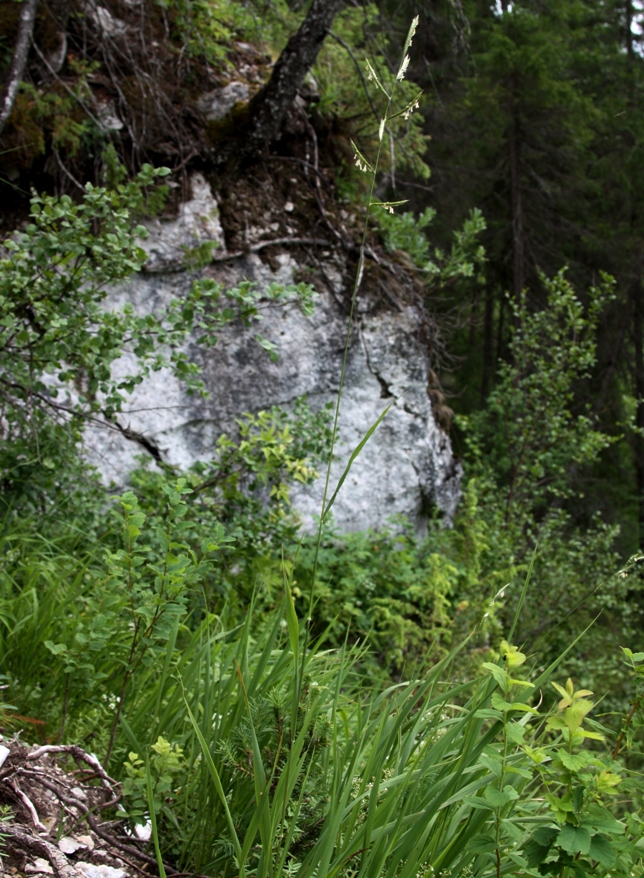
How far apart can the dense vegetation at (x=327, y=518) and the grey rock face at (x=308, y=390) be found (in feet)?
0.63

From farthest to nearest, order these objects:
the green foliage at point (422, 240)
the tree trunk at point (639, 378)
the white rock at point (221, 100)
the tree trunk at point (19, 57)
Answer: the tree trunk at point (639, 378), the green foliage at point (422, 240), the white rock at point (221, 100), the tree trunk at point (19, 57)

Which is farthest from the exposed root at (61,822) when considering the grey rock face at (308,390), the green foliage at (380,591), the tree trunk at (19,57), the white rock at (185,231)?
the white rock at (185,231)

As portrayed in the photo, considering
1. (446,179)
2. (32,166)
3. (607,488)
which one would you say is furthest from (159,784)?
(607,488)

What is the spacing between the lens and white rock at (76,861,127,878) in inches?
50.5

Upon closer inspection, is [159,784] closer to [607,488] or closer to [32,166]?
[32,166]

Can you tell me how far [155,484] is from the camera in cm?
397

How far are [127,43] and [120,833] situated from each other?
15.7 ft

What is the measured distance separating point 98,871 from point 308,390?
4.22m

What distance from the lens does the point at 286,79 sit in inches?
194

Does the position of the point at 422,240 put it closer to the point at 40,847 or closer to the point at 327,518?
the point at 327,518

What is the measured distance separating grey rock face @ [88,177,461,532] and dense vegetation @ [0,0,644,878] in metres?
0.19

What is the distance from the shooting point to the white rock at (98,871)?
1.28 meters

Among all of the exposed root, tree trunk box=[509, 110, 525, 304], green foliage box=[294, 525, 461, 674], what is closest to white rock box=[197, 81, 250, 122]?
green foliage box=[294, 525, 461, 674]

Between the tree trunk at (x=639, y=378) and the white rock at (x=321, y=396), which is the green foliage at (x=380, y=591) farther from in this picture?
the tree trunk at (x=639, y=378)
